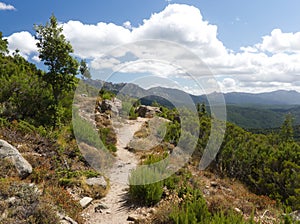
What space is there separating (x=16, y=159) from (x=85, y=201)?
7.10 ft

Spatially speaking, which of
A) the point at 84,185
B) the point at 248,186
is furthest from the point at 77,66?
the point at 248,186

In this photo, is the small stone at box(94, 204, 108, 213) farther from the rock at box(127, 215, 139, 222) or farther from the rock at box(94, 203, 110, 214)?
the rock at box(127, 215, 139, 222)

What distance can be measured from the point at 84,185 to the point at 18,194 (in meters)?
2.14

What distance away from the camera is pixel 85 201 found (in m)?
6.40

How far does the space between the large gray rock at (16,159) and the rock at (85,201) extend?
1.66 meters

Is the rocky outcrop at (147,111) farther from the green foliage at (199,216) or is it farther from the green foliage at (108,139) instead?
the green foliage at (199,216)

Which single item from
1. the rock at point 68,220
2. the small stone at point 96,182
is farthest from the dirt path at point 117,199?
the rock at point 68,220

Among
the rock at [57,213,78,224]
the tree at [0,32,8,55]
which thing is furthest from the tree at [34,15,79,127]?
the tree at [0,32,8,55]

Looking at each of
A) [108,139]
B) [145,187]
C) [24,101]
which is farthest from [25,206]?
[24,101]

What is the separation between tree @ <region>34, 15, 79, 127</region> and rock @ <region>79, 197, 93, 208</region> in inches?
244

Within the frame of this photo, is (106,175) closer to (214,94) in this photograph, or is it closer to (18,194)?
(18,194)

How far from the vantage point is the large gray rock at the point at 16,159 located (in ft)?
21.2

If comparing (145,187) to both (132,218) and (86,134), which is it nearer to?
(132,218)

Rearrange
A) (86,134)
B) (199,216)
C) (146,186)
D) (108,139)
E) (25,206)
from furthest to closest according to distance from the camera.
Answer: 1. (108,139)
2. (86,134)
3. (146,186)
4. (199,216)
5. (25,206)
